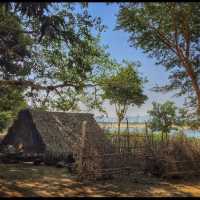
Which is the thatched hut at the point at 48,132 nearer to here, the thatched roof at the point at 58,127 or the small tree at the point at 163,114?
the thatched roof at the point at 58,127

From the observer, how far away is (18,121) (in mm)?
22672

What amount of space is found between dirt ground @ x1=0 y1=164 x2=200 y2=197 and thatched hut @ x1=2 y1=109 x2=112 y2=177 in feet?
11.5

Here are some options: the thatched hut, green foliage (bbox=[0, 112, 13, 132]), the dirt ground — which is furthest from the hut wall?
green foliage (bbox=[0, 112, 13, 132])

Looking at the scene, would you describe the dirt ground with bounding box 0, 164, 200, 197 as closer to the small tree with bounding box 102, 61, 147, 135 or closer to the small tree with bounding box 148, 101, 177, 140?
the small tree with bounding box 102, 61, 147, 135

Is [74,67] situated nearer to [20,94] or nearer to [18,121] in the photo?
[20,94]

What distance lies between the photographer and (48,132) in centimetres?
2108

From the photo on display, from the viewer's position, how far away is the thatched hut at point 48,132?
2025cm

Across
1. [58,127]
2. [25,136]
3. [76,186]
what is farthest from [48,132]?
[76,186]

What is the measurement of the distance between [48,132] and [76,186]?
7.97 metres

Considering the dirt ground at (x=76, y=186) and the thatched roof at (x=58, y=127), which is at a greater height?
the thatched roof at (x=58, y=127)

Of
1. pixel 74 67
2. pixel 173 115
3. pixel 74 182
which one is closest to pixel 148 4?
pixel 74 67

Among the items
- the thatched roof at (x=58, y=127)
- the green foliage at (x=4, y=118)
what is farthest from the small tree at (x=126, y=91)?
the green foliage at (x=4, y=118)

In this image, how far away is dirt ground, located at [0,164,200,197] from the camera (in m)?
12.3

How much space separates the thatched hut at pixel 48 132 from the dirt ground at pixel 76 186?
350 cm
